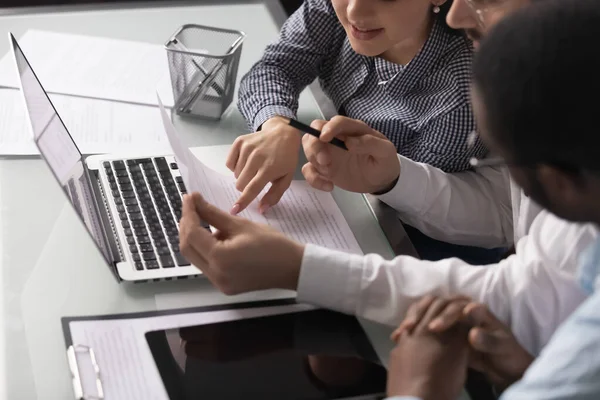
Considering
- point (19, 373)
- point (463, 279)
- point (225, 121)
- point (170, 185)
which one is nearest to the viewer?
point (19, 373)

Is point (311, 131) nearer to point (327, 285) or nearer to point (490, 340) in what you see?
point (327, 285)

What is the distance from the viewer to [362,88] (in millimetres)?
1512

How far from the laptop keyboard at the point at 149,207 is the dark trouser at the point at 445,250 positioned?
38cm

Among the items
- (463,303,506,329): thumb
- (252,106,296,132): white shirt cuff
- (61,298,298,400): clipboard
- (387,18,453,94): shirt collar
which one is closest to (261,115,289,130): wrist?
(252,106,296,132): white shirt cuff

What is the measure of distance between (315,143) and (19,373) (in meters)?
0.52

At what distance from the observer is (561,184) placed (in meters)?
0.80

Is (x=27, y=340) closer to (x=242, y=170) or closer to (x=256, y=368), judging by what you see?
(x=256, y=368)

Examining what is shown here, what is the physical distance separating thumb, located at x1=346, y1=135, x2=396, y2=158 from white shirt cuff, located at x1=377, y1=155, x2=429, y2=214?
0.05m

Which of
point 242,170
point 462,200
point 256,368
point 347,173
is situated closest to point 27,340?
point 256,368

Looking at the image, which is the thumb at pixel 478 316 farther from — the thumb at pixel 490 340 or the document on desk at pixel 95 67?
the document on desk at pixel 95 67

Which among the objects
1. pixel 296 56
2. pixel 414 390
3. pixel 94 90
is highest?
pixel 94 90

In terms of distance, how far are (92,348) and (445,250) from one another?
62cm

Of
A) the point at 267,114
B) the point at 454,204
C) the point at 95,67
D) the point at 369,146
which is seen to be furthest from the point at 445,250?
the point at 95,67

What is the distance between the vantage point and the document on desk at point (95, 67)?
1.46 metres
